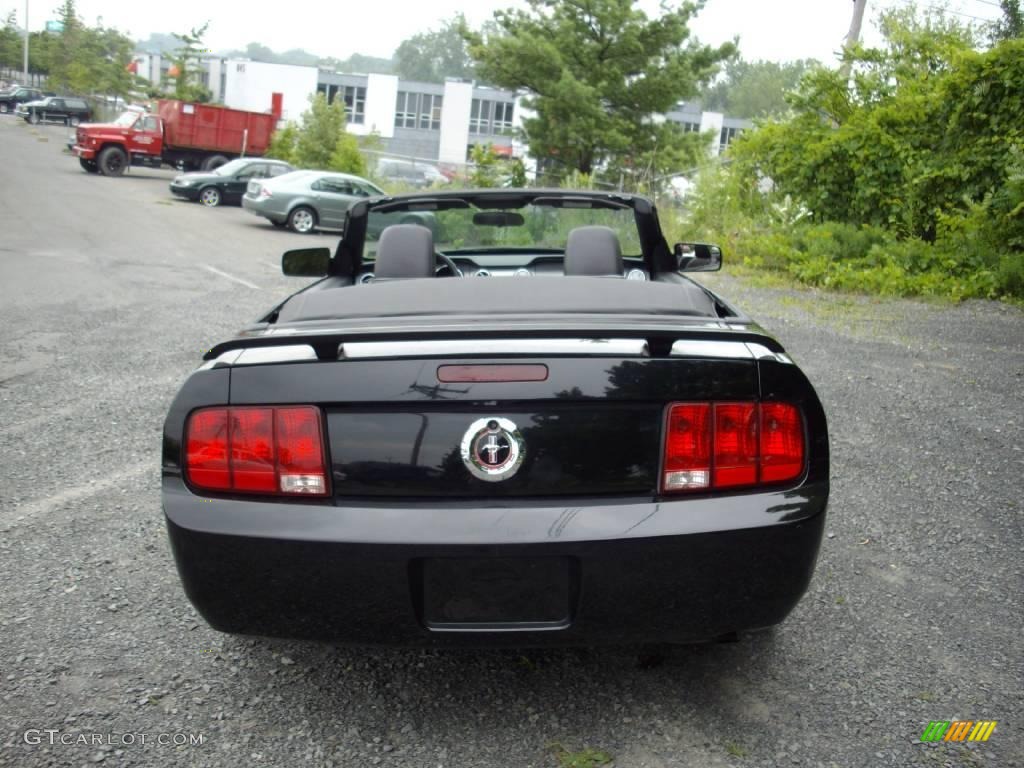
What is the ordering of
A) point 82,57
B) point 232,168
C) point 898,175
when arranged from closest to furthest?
1. point 898,175
2. point 232,168
3. point 82,57

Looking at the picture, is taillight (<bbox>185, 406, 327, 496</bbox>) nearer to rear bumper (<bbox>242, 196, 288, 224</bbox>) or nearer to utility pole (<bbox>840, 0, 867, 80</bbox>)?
rear bumper (<bbox>242, 196, 288, 224</bbox>)

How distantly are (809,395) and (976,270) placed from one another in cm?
1108

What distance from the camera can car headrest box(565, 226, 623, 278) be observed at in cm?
387

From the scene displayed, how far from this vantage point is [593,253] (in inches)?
Result: 153

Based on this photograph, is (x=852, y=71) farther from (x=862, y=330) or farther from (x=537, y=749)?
(x=537, y=749)

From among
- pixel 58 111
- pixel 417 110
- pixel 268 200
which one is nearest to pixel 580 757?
pixel 268 200

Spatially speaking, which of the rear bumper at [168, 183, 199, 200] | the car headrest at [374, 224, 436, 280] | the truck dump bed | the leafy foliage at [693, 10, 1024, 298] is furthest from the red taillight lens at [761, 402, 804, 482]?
the truck dump bed

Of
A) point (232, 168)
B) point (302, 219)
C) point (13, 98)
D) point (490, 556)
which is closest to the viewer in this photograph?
point (490, 556)

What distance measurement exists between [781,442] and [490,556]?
32.1 inches

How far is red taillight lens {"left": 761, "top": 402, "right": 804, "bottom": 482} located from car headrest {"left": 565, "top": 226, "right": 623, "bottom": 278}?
1469 millimetres

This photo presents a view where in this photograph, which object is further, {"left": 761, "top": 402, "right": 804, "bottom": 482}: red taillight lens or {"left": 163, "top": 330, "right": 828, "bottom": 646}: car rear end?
{"left": 761, "top": 402, "right": 804, "bottom": 482}: red taillight lens

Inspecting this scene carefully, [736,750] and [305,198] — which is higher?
[305,198]

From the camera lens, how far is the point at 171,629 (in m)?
3.19

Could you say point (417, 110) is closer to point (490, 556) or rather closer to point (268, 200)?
point (268, 200)
